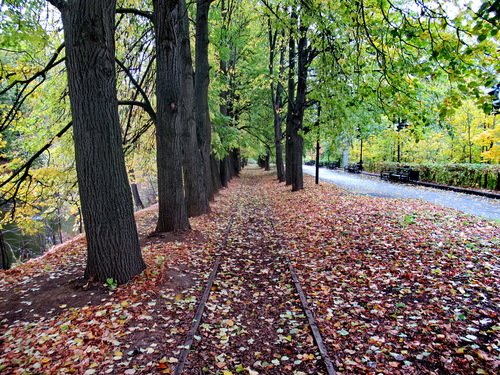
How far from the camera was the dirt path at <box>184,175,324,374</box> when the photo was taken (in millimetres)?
3564

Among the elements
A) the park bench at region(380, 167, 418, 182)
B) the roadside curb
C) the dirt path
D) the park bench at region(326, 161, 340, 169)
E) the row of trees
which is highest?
the row of trees

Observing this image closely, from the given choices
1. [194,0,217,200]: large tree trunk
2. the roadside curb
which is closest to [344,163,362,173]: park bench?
the roadside curb

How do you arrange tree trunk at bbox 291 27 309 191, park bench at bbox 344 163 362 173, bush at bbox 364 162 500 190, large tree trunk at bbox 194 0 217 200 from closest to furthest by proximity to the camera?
large tree trunk at bbox 194 0 217 200, tree trunk at bbox 291 27 309 191, bush at bbox 364 162 500 190, park bench at bbox 344 163 362 173

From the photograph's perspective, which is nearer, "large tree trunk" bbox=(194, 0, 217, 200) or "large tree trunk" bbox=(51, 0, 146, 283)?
"large tree trunk" bbox=(51, 0, 146, 283)

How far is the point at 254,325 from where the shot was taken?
14.5ft

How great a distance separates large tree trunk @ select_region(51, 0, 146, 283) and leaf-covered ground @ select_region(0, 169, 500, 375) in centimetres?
58

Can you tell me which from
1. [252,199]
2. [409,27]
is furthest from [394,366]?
[252,199]

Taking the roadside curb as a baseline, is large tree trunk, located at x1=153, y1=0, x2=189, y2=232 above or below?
above

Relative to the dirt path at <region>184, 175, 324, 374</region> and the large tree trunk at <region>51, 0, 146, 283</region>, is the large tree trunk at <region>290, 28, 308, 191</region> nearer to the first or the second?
the dirt path at <region>184, 175, 324, 374</region>

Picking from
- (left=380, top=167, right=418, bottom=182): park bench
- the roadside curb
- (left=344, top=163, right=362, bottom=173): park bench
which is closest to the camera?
the roadside curb

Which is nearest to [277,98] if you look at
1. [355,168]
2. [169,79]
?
[169,79]

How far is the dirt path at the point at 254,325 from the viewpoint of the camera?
356cm

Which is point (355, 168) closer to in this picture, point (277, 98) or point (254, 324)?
point (277, 98)

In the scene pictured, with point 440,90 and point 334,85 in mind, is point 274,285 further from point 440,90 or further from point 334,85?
point 440,90
